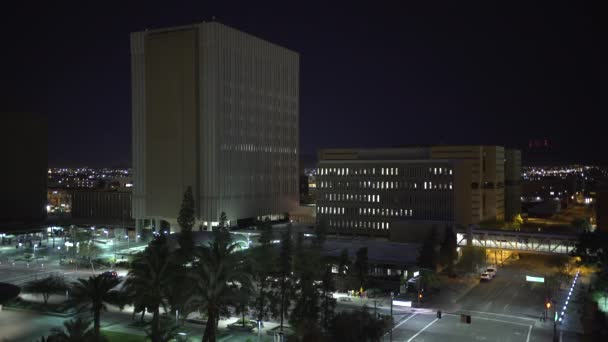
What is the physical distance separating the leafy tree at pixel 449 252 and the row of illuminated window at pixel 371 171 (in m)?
26.2

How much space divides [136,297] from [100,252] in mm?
54022

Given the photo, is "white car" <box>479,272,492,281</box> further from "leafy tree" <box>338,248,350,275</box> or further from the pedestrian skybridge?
"leafy tree" <box>338,248,350,275</box>

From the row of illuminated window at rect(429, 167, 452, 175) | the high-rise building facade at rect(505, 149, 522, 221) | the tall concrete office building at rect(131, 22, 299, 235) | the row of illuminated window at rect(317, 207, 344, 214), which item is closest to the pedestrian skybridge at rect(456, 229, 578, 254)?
the row of illuminated window at rect(429, 167, 452, 175)

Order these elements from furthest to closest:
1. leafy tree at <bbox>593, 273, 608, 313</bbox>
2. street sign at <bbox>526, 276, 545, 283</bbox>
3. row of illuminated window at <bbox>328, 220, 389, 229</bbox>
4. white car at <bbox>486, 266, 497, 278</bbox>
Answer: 1. row of illuminated window at <bbox>328, 220, 389, 229</bbox>
2. white car at <bbox>486, 266, 497, 278</bbox>
3. street sign at <bbox>526, 276, 545, 283</bbox>
4. leafy tree at <bbox>593, 273, 608, 313</bbox>

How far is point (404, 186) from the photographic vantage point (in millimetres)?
110688

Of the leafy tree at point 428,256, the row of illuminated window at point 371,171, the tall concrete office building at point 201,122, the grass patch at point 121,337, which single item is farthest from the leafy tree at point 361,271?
the tall concrete office building at point 201,122

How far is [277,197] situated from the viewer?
130 m

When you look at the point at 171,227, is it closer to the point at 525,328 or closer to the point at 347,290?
the point at 347,290

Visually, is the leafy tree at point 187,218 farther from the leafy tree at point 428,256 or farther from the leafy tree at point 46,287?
the leafy tree at point 428,256

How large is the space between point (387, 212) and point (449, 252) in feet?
109

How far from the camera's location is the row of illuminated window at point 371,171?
107250 millimetres

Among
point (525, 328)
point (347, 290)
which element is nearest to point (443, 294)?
point (347, 290)

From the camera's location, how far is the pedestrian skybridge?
8119cm

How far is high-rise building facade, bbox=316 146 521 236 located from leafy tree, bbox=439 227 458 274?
21.5 meters
